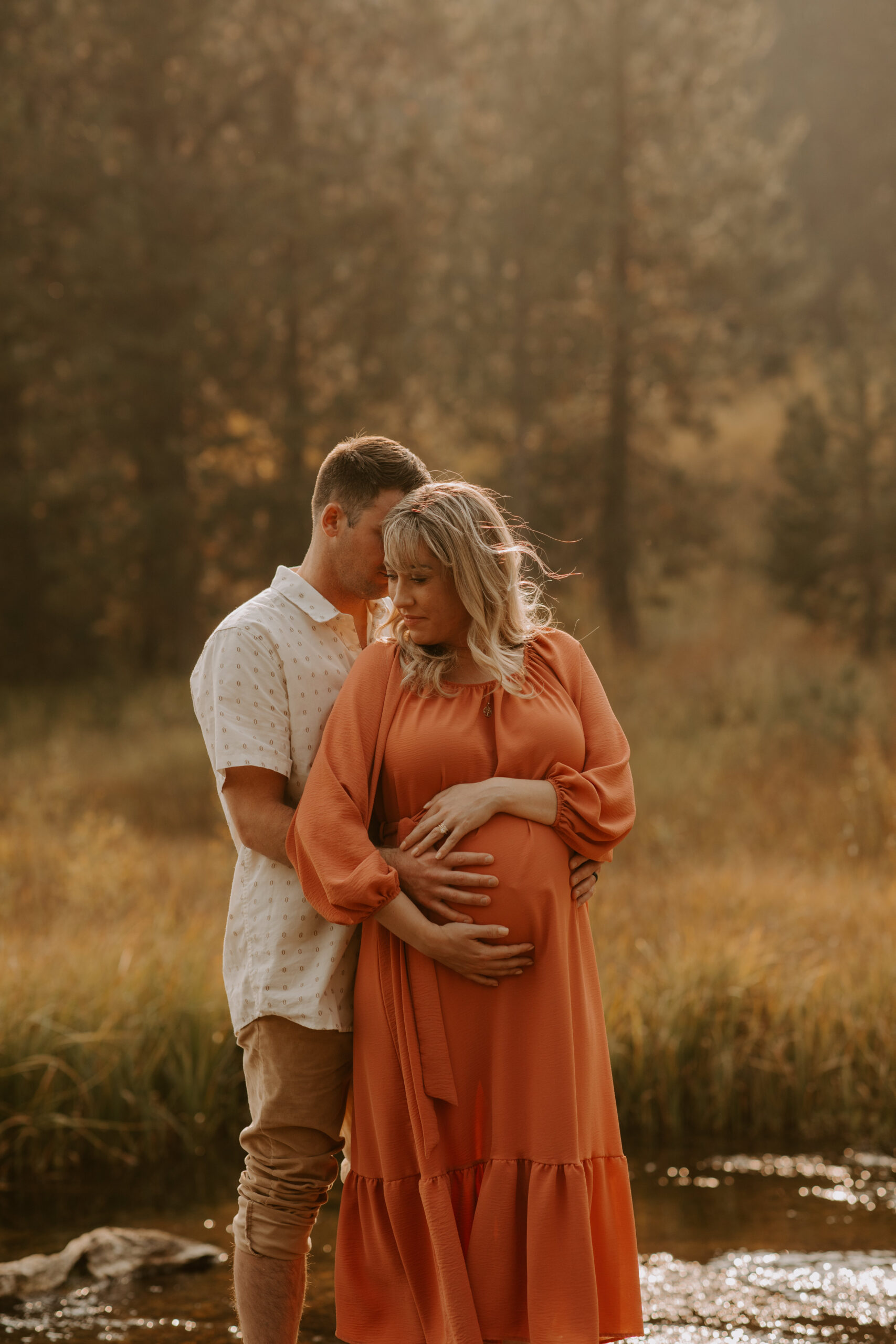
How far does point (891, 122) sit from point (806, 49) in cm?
386

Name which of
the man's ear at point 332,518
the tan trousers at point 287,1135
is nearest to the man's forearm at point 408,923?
the tan trousers at point 287,1135

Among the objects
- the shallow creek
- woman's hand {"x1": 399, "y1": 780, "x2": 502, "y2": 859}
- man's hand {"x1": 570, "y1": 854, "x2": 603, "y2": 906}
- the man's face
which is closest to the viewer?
woman's hand {"x1": 399, "y1": 780, "x2": 502, "y2": 859}

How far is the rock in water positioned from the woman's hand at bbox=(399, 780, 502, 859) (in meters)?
2.07

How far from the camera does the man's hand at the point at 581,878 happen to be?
2.77m

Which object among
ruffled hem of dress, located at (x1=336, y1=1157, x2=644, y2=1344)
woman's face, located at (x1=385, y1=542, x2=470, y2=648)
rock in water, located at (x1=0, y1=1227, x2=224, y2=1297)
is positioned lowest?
rock in water, located at (x1=0, y1=1227, x2=224, y2=1297)

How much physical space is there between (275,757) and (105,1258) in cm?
203

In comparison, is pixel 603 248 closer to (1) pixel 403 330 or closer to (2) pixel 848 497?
(1) pixel 403 330

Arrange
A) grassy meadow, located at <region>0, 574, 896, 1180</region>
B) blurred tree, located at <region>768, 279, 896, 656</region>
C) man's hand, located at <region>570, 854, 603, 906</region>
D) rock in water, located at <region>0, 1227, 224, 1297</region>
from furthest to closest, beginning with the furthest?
blurred tree, located at <region>768, 279, 896, 656</region> → grassy meadow, located at <region>0, 574, 896, 1180</region> → rock in water, located at <region>0, 1227, 224, 1297</region> → man's hand, located at <region>570, 854, 603, 906</region>

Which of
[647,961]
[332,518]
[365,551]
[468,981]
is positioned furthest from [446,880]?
[647,961]

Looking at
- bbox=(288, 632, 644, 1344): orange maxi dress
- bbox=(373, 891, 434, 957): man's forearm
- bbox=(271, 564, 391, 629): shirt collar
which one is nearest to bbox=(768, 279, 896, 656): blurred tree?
bbox=(271, 564, 391, 629): shirt collar

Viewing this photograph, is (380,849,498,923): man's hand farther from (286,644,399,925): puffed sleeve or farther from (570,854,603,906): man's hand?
(570,854,603,906): man's hand

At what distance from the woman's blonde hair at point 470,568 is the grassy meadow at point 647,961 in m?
2.64

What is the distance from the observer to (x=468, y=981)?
2.69 metres

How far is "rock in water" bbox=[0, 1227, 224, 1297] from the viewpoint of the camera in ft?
12.4
